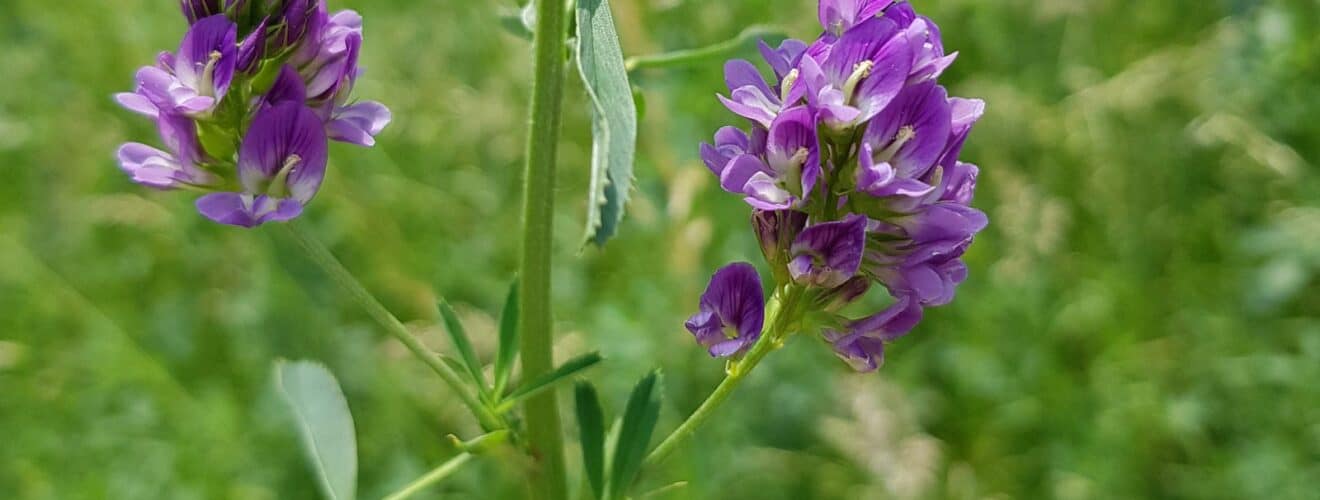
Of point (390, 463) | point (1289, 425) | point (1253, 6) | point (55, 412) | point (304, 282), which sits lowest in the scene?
point (55, 412)

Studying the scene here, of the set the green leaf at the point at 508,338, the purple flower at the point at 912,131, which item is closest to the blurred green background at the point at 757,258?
A: the green leaf at the point at 508,338

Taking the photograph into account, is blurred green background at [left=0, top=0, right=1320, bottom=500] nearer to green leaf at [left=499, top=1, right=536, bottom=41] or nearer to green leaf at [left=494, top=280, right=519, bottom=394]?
green leaf at [left=499, top=1, right=536, bottom=41]

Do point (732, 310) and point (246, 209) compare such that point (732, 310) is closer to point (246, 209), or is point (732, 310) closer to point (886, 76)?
point (886, 76)

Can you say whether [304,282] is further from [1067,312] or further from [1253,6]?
[1253,6]

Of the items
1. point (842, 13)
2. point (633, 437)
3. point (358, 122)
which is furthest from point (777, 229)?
point (358, 122)

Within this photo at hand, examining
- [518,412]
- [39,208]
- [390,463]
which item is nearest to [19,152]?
[39,208]

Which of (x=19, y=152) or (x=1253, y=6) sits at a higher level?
(x=1253, y=6)
